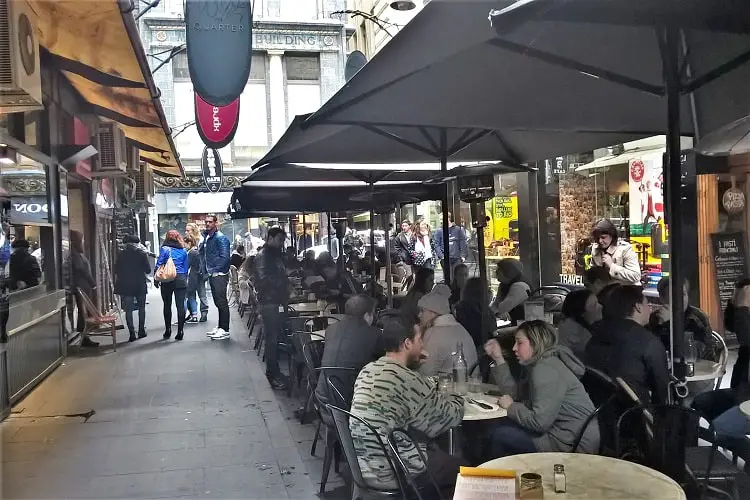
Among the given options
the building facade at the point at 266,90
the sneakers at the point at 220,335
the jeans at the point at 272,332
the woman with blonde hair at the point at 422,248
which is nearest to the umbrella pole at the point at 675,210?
the jeans at the point at 272,332

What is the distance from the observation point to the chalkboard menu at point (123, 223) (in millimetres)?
16812

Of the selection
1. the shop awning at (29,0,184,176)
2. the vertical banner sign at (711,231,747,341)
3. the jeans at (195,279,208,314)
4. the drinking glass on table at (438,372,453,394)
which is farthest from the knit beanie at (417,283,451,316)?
the jeans at (195,279,208,314)

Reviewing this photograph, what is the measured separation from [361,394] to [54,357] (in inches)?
268

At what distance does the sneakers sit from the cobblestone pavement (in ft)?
6.59

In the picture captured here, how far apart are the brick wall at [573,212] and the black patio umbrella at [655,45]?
7.01m

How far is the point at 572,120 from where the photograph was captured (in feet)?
18.8

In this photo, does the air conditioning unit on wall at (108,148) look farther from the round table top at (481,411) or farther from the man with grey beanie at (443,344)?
the round table top at (481,411)

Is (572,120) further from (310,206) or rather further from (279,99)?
(279,99)

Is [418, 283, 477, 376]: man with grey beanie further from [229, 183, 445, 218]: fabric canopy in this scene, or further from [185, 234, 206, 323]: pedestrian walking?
[185, 234, 206, 323]: pedestrian walking

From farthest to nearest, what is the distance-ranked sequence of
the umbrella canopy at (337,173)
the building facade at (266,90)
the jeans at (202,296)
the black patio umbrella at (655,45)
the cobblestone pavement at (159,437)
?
the building facade at (266,90), the jeans at (202,296), the umbrella canopy at (337,173), the cobblestone pavement at (159,437), the black patio umbrella at (655,45)

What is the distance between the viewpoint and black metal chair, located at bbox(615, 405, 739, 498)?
3.25 meters

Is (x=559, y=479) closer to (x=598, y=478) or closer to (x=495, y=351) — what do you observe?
(x=598, y=478)

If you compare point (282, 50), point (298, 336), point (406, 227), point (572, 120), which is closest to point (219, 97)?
point (298, 336)

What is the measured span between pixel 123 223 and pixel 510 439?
50.8 feet
